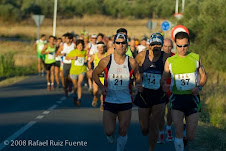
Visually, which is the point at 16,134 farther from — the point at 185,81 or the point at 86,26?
the point at 86,26

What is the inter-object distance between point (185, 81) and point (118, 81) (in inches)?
39.0

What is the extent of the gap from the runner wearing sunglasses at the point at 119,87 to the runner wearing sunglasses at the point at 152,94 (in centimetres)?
55

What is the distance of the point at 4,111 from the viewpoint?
15414 mm

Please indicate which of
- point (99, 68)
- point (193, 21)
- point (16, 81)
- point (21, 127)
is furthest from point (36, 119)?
point (193, 21)

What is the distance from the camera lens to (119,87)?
Result: 8.94 meters

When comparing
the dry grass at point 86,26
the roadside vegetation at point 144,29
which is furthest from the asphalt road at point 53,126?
the dry grass at point 86,26

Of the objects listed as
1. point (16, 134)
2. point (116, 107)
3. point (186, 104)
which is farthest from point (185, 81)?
point (16, 134)

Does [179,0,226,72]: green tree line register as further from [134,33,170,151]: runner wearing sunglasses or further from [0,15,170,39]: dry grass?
[0,15,170,39]: dry grass

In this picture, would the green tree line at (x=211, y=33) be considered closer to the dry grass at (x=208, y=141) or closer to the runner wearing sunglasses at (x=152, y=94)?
the dry grass at (x=208, y=141)

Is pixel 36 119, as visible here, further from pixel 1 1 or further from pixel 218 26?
pixel 1 1

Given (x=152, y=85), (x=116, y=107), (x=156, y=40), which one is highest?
(x=156, y=40)

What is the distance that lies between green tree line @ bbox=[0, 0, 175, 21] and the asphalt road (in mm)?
72906

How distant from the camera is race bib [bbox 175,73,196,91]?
859 cm

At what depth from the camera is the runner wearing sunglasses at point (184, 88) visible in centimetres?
857
